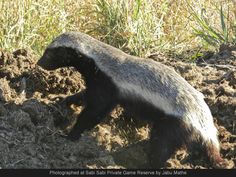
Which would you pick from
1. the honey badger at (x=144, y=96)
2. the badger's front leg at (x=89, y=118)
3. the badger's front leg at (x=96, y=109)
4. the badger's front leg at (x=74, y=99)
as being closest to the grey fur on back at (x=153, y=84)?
the honey badger at (x=144, y=96)

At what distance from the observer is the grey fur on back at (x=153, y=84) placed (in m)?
5.18

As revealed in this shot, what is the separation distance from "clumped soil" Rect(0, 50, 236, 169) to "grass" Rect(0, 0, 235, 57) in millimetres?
1083

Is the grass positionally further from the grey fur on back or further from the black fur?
the grey fur on back

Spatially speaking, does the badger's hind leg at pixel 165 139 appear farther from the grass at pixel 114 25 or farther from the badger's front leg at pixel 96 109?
the grass at pixel 114 25

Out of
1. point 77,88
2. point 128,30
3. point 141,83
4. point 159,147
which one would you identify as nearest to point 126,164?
point 159,147

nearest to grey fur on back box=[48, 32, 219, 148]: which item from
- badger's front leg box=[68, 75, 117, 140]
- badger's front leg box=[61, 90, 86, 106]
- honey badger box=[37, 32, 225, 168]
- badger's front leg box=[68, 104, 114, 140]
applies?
honey badger box=[37, 32, 225, 168]

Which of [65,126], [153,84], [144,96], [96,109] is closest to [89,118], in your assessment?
[96,109]

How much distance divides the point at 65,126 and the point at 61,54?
766mm

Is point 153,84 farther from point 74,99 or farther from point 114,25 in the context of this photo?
point 114,25

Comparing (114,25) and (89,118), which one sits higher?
(89,118)

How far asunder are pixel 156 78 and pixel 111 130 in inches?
32.6

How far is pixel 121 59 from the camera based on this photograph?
18.6ft

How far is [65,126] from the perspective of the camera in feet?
19.0

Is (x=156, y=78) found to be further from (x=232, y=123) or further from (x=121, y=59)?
(x=232, y=123)
